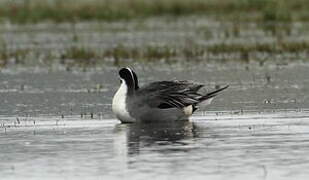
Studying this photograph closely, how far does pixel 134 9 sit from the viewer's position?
45.3 metres

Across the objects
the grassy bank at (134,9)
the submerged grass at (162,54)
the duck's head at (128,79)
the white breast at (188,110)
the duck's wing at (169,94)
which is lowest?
the white breast at (188,110)

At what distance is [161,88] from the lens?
48.3ft

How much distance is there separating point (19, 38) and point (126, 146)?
2258 cm

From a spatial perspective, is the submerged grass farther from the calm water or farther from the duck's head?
the duck's head

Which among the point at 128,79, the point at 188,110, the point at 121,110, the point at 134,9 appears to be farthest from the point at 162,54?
the point at 134,9

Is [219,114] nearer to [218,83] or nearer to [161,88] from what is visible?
[161,88]

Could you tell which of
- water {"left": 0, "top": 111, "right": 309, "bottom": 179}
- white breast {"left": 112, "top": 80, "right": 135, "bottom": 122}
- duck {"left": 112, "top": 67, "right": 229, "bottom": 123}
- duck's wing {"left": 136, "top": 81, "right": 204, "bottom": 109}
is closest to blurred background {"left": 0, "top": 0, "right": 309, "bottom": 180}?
water {"left": 0, "top": 111, "right": 309, "bottom": 179}

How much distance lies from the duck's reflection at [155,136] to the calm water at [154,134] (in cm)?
1

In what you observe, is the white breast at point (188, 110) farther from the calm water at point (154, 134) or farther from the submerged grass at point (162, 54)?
the submerged grass at point (162, 54)

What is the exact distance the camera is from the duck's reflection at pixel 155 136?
38.7 feet

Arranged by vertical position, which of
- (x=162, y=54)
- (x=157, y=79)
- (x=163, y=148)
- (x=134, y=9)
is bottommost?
(x=163, y=148)

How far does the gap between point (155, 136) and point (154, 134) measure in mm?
227

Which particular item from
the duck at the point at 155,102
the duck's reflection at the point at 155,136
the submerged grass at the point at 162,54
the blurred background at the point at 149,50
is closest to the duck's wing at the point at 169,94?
the duck at the point at 155,102

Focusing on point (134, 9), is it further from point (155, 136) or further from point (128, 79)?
point (155, 136)
